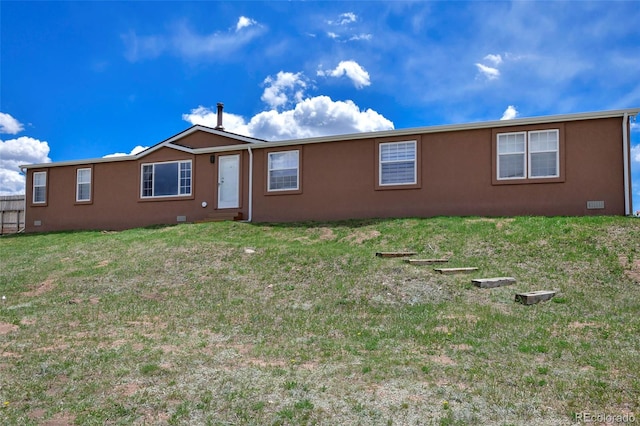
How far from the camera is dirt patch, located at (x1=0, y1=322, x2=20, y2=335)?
19.8 feet

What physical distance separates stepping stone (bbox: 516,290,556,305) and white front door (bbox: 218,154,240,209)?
10.9 meters

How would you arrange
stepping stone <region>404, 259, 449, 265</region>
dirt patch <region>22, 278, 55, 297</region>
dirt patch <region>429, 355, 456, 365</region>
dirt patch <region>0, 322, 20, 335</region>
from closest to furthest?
dirt patch <region>429, 355, 456, 365</region> → dirt patch <region>0, 322, 20, 335</region> → dirt patch <region>22, 278, 55, 297</region> → stepping stone <region>404, 259, 449, 265</region>

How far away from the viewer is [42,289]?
28.1 ft

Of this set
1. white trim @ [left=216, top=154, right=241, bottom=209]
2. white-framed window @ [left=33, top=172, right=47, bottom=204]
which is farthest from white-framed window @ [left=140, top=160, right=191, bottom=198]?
white-framed window @ [left=33, top=172, right=47, bottom=204]

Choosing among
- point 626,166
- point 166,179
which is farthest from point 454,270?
point 166,179

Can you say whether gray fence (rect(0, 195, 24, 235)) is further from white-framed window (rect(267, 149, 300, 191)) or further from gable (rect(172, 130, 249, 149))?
white-framed window (rect(267, 149, 300, 191))

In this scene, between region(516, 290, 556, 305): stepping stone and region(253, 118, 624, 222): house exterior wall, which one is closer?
region(516, 290, 556, 305): stepping stone

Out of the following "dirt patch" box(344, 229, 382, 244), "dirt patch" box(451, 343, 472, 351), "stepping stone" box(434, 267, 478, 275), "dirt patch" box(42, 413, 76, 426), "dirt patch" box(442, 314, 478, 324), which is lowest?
"dirt patch" box(42, 413, 76, 426)

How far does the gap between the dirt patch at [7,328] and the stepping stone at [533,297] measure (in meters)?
6.76

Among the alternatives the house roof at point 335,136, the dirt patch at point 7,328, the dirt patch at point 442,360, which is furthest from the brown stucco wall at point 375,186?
the dirt patch at point 7,328

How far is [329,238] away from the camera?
11.8 meters

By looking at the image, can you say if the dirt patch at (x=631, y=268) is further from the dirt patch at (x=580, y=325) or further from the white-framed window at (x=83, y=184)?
the white-framed window at (x=83, y=184)

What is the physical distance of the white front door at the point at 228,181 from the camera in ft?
51.9

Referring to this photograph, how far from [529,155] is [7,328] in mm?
11800
